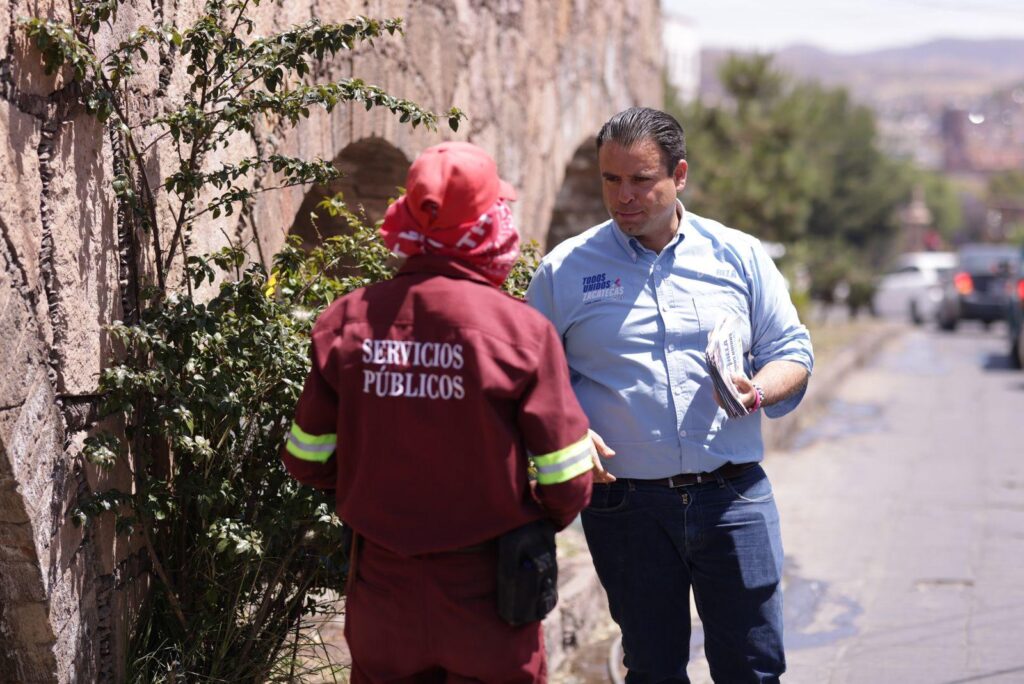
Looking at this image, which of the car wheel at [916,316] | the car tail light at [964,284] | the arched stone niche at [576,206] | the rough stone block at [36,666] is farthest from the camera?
the car wheel at [916,316]

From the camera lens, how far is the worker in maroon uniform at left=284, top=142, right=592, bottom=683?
106 inches

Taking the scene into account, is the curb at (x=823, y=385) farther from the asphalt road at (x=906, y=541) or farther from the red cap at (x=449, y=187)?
the red cap at (x=449, y=187)

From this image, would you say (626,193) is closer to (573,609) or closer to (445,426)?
(445,426)

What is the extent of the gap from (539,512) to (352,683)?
548mm

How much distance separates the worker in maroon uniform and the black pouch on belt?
0.10 feet

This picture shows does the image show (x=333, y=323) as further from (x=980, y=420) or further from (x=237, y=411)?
(x=980, y=420)

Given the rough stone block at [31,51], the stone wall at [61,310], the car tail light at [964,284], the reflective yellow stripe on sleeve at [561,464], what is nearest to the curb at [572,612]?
the stone wall at [61,310]

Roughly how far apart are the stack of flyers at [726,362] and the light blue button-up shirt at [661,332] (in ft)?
0.23

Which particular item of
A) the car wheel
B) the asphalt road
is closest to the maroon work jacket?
the asphalt road

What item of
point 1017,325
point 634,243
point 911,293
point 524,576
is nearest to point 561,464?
point 524,576

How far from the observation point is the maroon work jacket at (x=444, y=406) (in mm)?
2689

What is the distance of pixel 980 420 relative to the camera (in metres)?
12.7

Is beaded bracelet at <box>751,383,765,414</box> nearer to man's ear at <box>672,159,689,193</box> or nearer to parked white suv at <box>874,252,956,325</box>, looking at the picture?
man's ear at <box>672,159,689,193</box>

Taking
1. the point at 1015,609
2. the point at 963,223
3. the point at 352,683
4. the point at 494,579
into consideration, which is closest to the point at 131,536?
the point at 352,683
